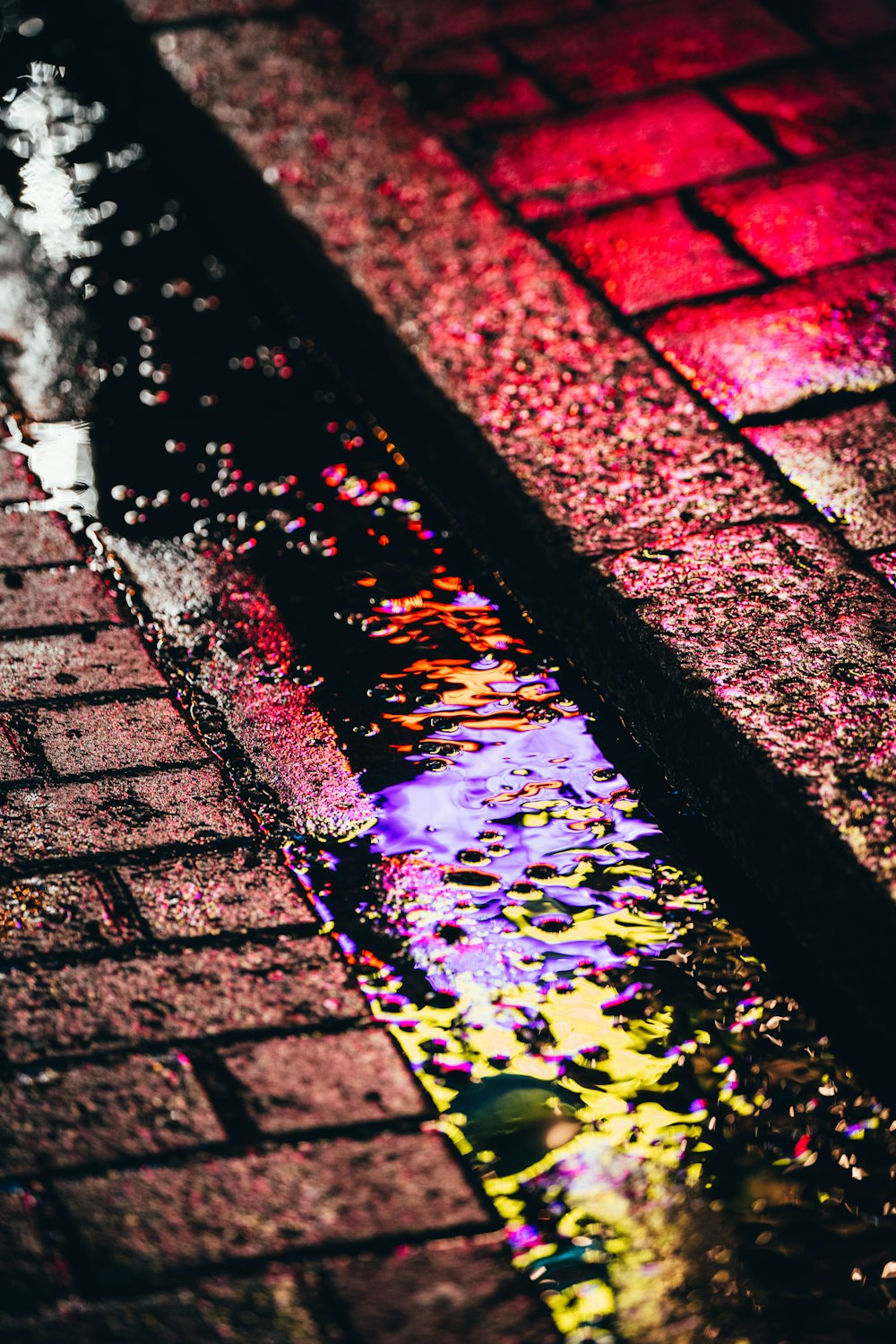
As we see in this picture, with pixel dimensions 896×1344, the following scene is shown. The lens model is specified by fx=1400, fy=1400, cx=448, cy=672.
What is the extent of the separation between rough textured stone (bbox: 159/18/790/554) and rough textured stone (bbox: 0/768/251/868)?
2.41 ft

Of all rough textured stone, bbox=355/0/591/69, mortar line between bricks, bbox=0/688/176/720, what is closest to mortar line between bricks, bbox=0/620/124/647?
mortar line between bricks, bbox=0/688/176/720

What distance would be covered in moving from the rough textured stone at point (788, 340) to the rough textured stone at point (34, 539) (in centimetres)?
118

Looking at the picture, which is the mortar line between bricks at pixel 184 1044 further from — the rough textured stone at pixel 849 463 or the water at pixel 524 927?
the rough textured stone at pixel 849 463

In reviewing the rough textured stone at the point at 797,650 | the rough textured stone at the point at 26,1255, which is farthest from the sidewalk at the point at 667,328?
the rough textured stone at the point at 26,1255

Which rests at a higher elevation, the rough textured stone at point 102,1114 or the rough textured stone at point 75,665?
the rough textured stone at point 75,665

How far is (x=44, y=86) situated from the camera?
13.3 feet

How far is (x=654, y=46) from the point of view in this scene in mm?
3662

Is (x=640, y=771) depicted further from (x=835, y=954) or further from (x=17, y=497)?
(x=17, y=497)

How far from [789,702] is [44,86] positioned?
10.4 ft

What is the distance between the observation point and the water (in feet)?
4.98

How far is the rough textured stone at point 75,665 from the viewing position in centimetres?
219

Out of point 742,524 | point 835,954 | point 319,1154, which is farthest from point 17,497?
point 835,954

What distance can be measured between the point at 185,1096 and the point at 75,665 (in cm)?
85

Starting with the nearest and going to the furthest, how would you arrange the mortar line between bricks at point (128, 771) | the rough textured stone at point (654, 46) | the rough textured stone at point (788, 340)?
the mortar line between bricks at point (128, 771) → the rough textured stone at point (788, 340) → the rough textured stone at point (654, 46)
